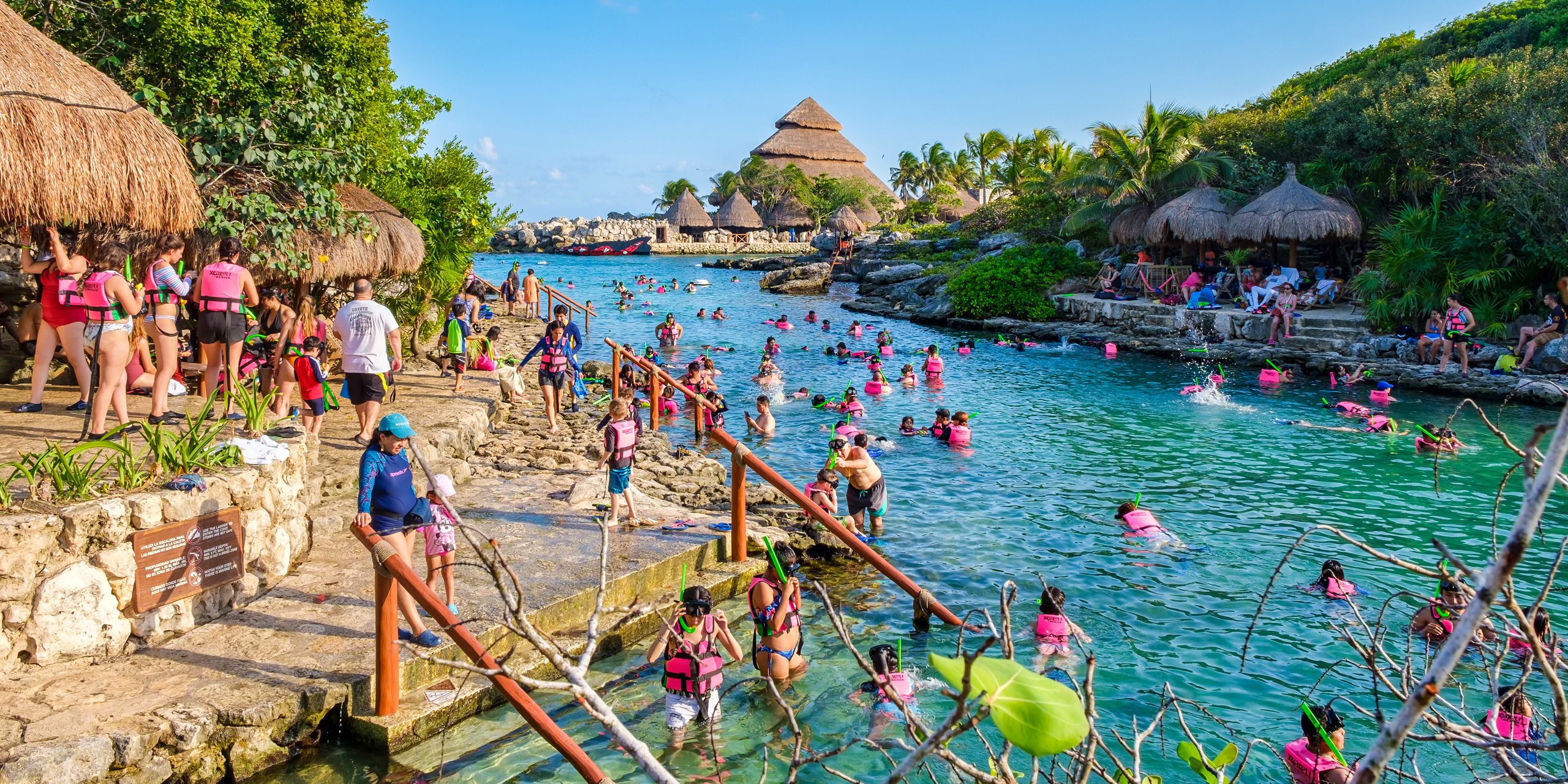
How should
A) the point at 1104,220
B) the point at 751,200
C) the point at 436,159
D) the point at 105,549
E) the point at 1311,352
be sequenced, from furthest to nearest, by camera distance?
the point at 751,200
the point at 1104,220
the point at 1311,352
the point at 436,159
the point at 105,549

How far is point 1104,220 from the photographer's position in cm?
3550

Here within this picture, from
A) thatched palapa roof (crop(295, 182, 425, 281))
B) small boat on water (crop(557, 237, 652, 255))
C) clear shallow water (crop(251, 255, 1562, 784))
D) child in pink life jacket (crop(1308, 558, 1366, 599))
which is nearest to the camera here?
clear shallow water (crop(251, 255, 1562, 784))

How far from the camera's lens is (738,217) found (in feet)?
288

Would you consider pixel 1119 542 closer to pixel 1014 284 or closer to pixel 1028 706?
pixel 1028 706

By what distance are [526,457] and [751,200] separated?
83.0m

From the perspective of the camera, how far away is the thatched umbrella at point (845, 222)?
7331 centimetres

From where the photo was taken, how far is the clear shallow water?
266 inches

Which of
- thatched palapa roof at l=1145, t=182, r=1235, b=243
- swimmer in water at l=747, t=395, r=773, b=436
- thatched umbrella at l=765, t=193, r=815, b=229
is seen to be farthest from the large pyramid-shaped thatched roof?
swimmer in water at l=747, t=395, r=773, b=436

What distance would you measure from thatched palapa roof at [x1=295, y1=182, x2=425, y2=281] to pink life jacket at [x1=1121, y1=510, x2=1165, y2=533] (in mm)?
9598

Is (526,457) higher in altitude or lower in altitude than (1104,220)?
lower

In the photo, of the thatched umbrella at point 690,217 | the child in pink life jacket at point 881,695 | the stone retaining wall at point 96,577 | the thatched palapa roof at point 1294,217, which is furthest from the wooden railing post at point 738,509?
the thatched umbrella at point 690,217

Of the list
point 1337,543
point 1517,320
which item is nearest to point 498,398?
point 1337,543

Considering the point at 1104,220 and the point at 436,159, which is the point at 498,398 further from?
the point at 1104,220

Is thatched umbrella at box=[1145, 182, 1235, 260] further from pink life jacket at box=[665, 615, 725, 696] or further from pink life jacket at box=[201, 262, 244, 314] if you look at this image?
pink life jacket at box=[201, 262, 244, 314]
